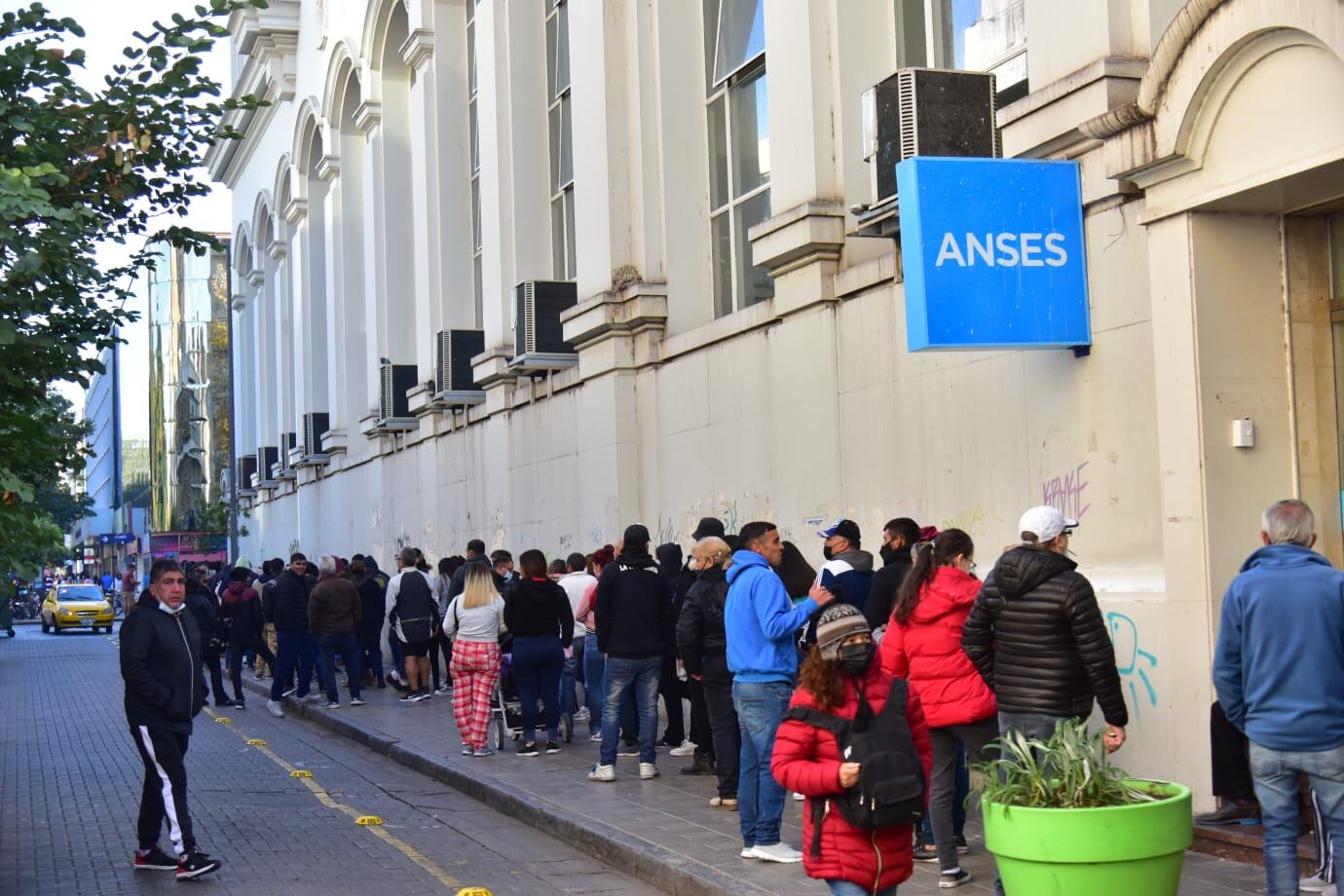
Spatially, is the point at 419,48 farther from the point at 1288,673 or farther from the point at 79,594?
the point at 79,594

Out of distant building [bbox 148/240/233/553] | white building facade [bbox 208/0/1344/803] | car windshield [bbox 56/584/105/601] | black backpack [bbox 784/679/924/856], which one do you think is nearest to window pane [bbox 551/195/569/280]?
white building facade [bbox 208/0/1344/803]

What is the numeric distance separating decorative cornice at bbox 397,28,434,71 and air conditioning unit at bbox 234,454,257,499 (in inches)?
1022

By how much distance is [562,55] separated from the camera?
72.3 ft

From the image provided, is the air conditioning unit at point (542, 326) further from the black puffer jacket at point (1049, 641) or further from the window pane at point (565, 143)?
the black puffer jacket at point (1049, 641)

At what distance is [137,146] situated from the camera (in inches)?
407

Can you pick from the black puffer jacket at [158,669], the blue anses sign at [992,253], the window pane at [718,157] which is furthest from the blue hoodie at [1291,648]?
the window pane at [718,157]

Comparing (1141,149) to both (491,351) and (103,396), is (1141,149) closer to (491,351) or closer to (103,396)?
(491,351)

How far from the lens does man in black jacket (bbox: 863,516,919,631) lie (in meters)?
9.34

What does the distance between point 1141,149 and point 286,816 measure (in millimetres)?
7694

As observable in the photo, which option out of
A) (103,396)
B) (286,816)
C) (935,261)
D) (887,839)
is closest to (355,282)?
(286,816)

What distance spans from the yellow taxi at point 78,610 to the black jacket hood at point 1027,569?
5129 cm

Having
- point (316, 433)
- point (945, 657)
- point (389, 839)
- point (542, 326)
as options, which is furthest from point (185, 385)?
point (945, 657)

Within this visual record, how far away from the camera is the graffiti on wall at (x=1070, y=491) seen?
9.95 m

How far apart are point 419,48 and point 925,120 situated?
57.2ft
